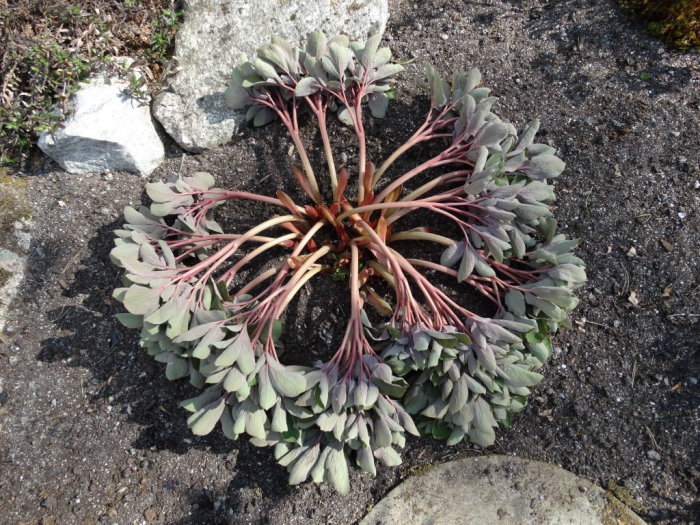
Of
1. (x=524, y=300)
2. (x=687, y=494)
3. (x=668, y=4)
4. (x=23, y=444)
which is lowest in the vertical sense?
(x=23, y=444)

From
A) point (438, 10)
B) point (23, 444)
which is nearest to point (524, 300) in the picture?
point (438, 10)

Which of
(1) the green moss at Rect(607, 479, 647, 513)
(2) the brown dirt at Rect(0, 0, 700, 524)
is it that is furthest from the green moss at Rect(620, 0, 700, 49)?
(1) the green moss at Rect(607, 479, 647, 513)

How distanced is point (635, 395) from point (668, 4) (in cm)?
222

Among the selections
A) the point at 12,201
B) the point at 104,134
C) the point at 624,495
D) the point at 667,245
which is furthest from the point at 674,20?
the point at 12,201

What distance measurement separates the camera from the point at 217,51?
294 cm

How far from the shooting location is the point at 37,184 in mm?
2963

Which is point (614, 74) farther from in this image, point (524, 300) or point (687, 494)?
point (687, 494)

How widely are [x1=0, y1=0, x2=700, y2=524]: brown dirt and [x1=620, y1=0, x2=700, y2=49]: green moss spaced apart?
85 mm

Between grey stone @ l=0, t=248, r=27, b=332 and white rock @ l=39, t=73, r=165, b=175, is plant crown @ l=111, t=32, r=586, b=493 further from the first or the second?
grey stone @ l=0, t=248, r=27, b=332

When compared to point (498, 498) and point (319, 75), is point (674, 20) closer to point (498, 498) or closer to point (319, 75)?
point (319, 75)

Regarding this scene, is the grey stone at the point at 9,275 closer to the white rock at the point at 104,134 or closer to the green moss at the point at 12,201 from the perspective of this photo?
the green moss at the point at 12,201

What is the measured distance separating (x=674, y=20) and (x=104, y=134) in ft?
10.8

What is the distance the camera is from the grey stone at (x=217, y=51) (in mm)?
2928

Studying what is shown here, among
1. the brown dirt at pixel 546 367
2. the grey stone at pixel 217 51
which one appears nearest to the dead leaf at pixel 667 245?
the brown dirt at pixel 546 367
